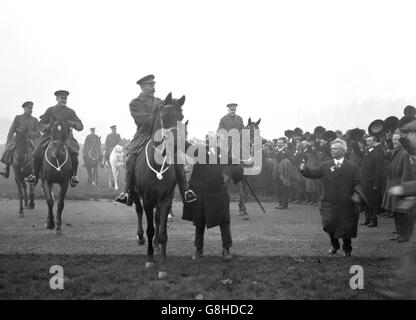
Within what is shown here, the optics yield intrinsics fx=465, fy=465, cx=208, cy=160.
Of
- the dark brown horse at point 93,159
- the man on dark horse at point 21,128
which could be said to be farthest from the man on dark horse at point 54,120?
the dark brown horse at point 93,159

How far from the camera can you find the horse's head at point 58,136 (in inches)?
449

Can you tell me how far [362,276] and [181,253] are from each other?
11.5ft

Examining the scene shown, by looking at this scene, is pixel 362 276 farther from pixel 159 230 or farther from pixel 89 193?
pixel 89 193

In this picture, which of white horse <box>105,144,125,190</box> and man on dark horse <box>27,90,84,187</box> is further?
white horse <box>105,144,125,190</box>

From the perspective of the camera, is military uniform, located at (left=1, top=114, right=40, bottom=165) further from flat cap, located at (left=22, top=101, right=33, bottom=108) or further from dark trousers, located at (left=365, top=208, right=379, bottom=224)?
dark trousers, located at (left=365, top=208, right=379, bottom=224)

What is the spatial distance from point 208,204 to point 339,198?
234 cm

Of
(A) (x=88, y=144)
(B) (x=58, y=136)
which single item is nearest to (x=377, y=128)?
(B) (x=58, y=136)

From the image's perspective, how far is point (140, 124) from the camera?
29.0 ft

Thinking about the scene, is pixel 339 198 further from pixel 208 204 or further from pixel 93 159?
pixel 93 159

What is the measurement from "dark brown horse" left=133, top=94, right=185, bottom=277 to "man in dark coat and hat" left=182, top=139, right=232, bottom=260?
65cm

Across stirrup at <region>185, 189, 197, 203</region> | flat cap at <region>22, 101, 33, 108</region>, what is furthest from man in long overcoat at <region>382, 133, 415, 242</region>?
flat cap at <region>22, 101, 33, 108</region>

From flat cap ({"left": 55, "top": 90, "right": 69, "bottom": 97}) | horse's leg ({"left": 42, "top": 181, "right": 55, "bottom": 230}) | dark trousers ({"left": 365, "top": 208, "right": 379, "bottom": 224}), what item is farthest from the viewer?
dark trousers ({"left": 365, "top": 208, "right": 379, "bottom": 224})

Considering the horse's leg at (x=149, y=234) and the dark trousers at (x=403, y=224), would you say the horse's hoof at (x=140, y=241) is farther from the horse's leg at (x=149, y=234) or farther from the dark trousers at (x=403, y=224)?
the dark trousers at (x=403, y=224)

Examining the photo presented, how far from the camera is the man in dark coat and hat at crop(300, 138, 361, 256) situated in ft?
26.7
